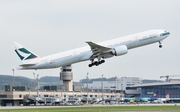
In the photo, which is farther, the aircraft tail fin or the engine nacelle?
the aircraft tail fin

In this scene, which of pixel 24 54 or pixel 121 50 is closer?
pixel 121 50

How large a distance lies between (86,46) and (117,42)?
782cm

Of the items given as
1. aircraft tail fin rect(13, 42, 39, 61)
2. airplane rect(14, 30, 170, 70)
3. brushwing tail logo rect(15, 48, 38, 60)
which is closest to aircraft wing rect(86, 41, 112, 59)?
airplane rect(14, 30, 170, 70)

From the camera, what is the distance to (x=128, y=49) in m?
113

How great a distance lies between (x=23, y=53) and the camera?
363 feet

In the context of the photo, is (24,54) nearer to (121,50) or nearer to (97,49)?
(97,49)

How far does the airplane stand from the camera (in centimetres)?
10799

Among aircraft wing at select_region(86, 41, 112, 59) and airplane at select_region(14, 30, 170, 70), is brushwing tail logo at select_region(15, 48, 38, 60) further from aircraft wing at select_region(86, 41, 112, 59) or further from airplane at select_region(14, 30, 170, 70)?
aircraft wing at select_region(86, 41, 112, 59)

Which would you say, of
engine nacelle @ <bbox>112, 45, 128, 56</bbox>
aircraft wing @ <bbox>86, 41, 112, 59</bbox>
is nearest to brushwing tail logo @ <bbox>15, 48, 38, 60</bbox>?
aircraft wing @ <bbox>86, 41, 112, 59</bbox>

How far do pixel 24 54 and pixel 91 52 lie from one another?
1599 cm

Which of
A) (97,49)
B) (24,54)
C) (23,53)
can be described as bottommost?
(24,54)

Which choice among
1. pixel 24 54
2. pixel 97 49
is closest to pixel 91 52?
pixel 97 49

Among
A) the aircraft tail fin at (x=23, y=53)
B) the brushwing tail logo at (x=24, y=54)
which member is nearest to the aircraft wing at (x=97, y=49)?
the aircraft tail fin at (x=23, y=53)

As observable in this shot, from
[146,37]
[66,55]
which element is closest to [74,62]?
[66,55]
